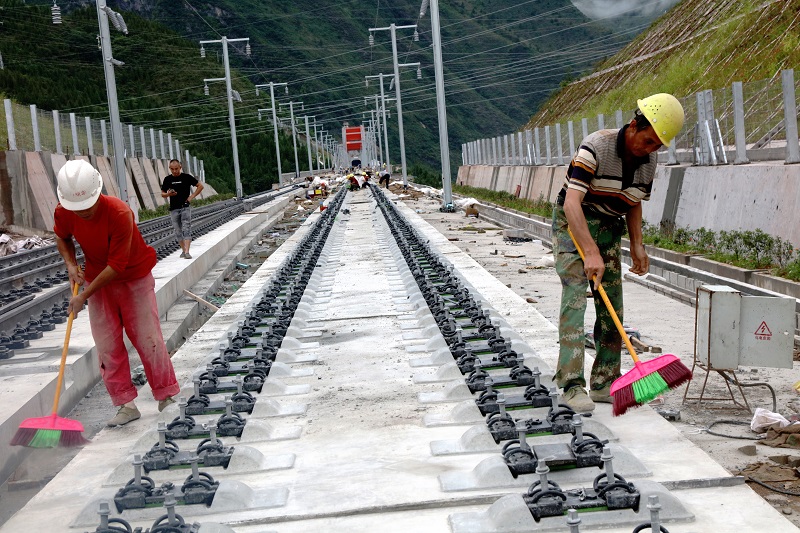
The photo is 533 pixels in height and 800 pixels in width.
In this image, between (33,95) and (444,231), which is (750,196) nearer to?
(444,231)

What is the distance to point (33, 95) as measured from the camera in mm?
101625

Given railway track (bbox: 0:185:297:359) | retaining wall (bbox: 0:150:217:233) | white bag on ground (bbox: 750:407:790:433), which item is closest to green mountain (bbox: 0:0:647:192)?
retaining wall (bbox: 0:150:217:233)

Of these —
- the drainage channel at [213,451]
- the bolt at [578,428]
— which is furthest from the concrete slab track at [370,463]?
the bolt at [578,428]

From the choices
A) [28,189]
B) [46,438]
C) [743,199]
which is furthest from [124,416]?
[28,189]

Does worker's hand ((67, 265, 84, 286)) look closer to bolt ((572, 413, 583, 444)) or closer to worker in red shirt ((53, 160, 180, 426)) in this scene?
worker in red shirt ((53, 160, 180, 426))

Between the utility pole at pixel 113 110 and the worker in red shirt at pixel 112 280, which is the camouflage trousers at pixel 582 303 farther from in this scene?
the utility pole at pixel 113 110

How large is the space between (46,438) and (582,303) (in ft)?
10.9

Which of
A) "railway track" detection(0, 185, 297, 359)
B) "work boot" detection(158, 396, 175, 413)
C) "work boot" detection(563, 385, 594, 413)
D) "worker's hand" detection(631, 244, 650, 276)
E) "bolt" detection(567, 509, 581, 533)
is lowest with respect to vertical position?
"railway track" detection(0, 185, 297, 359)

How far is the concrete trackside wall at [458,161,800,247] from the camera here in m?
12.9

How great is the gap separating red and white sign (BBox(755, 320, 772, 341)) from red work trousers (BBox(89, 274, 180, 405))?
406 centimetres

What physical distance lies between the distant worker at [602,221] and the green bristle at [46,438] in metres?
3.06

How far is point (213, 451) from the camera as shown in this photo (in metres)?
5.74

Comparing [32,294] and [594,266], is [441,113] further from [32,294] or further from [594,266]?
[594,266]

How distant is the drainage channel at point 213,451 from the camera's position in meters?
4.97
